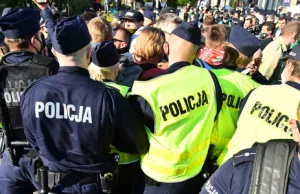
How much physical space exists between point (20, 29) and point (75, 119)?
3.32 ft

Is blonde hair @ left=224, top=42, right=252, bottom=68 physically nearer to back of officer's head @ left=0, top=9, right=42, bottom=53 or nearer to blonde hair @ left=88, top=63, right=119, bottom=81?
blonde hair @ left=88, top=63, right=119, bottom=81

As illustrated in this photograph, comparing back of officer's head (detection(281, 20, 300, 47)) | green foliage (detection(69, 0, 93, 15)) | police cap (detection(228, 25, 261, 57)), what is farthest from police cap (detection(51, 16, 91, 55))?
green foliage (detection(69, 0, 93, 15))

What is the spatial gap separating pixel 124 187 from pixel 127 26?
132 inches

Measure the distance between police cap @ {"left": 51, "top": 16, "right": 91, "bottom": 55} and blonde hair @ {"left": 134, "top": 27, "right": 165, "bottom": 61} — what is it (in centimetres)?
94

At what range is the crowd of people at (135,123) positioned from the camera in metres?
1.58

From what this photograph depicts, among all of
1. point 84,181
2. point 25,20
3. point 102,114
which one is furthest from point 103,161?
point 25,20

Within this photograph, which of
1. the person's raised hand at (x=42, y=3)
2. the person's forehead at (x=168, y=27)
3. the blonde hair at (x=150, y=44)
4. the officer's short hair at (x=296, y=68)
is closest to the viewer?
the officer's short hair at (x=296, y=68)

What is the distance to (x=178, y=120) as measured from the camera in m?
1.90

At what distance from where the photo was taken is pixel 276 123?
5.78 ft

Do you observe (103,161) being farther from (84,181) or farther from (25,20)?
(25,20)

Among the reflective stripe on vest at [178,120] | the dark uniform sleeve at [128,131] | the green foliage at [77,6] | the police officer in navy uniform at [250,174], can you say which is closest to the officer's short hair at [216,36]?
the reflective stripe on vest at [178,120]

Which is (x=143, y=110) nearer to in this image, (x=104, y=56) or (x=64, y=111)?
(x=64, y=111)

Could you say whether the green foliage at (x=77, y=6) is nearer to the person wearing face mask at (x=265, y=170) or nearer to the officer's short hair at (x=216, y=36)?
the officer's short hair at (x=216, y=36)

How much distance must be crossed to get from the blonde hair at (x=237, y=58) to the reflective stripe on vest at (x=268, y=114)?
88 centimetres
